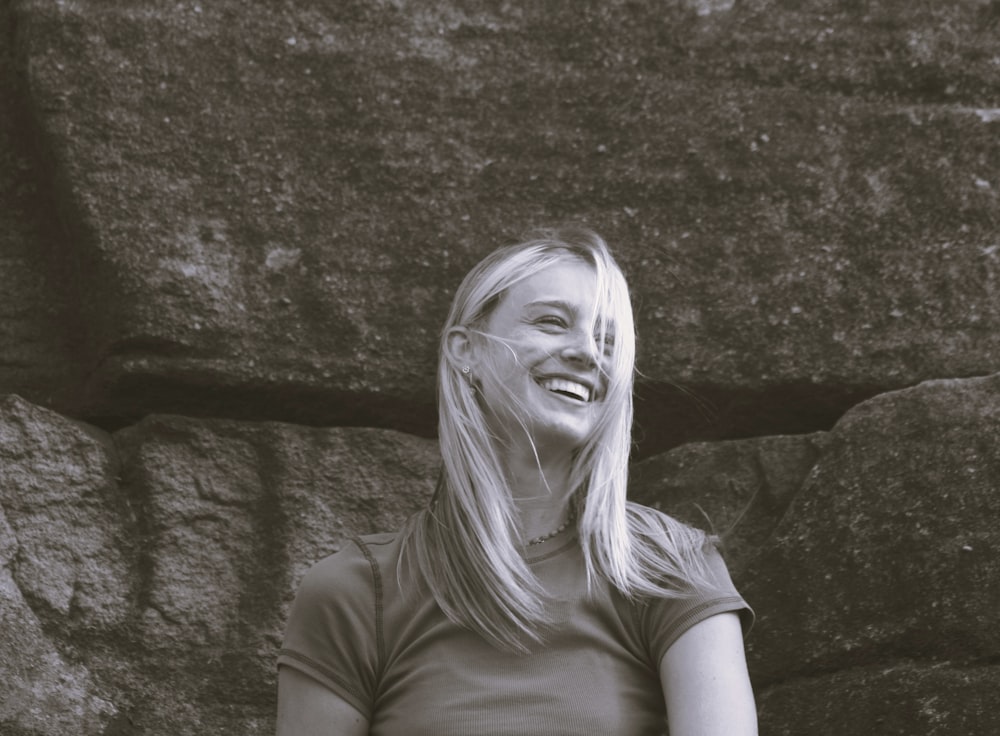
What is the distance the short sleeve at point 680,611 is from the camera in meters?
2.22

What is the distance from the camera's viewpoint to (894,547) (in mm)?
2543

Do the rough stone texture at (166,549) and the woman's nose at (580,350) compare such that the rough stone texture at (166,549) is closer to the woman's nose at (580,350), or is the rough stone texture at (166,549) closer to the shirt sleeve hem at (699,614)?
the woman's nose at (580,350)

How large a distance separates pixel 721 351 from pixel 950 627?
697 mm

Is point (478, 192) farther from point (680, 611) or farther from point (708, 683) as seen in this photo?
point (708, 683)

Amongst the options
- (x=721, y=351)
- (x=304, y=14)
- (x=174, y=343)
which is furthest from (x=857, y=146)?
(x=174, y=343)

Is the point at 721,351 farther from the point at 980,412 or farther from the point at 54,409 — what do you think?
the point at 54,409

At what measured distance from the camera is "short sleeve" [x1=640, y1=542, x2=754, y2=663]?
222 centimetres

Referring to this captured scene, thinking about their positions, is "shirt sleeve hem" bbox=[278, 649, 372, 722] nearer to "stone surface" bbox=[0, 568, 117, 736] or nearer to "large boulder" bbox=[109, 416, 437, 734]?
"large boulder" bbox=[109, 416, 437, 734]

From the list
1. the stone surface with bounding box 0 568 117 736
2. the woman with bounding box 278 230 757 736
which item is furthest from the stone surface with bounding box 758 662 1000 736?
the stone surface with bounding box 0 568 117 736

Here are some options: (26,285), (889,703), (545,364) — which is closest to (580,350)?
(545,364)

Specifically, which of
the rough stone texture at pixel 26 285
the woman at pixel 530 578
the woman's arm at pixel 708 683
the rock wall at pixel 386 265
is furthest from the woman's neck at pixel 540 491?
the rough stone texture at pixel 26 285

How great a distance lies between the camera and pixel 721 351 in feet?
9.46

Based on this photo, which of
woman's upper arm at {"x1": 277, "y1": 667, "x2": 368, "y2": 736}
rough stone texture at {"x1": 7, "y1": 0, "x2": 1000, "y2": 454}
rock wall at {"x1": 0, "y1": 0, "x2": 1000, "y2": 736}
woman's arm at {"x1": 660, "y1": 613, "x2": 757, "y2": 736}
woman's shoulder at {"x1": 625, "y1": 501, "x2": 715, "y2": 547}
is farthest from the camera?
rough stone texture at {"x1": 7, "y1": 0, "x2": 1000, "y2": 454}

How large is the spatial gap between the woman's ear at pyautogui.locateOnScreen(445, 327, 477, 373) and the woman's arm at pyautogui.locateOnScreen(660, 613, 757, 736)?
60 cm
